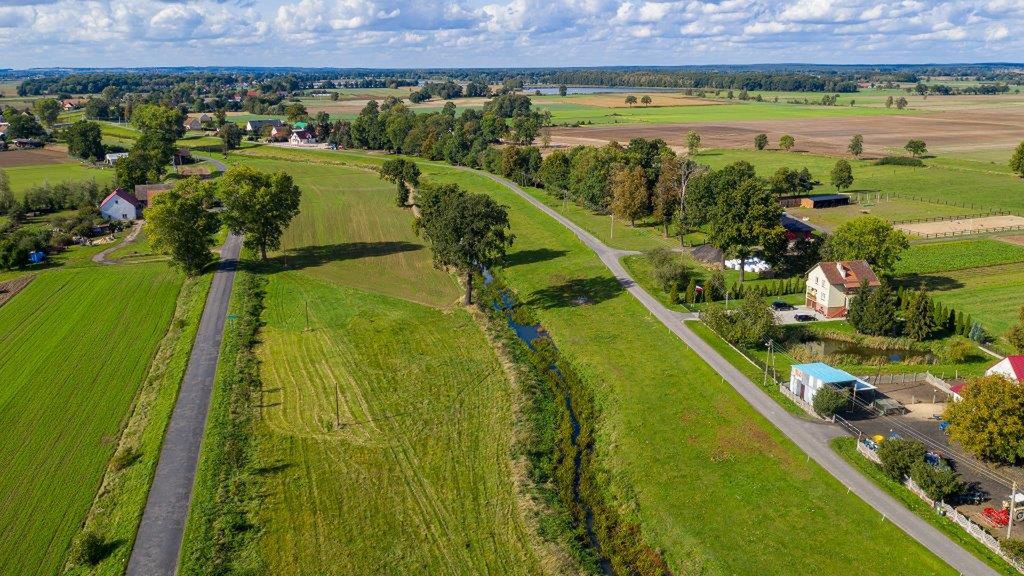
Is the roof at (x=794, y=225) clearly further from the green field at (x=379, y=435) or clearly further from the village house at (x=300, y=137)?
the village house at (x=300, y=137)

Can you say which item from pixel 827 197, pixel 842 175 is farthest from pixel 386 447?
pixel 842 175

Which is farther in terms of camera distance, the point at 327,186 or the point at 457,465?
the point at 327,186

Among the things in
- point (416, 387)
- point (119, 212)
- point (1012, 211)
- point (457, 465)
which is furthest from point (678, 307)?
point (119, 212)

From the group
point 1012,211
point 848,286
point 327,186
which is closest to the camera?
point 848,286

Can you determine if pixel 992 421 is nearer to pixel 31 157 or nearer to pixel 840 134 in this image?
pixel 840 134

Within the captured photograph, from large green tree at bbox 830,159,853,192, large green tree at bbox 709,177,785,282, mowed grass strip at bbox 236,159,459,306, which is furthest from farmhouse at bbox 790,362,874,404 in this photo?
large green tree at bbox 830,159,853,192

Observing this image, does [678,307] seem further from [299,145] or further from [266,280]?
[299,145]

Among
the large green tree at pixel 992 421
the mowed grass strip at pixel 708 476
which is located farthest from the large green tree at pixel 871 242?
the large green tree at pixel 992 421

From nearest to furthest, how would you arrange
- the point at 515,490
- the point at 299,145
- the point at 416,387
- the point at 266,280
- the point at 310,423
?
the point at 515,490, the point at 310,423, the point at 416,387, the point at 266,280, the point at 299,145
